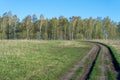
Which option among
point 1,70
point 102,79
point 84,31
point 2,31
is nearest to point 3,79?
point 1,70

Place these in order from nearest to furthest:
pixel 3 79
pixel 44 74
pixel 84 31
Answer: pixel 3 79
pixel 44 74
pixel 84 31

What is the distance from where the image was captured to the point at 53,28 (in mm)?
154750

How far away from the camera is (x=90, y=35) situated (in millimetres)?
165000

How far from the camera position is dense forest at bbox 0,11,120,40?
15075 centimetres

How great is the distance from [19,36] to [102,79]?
5311 inches

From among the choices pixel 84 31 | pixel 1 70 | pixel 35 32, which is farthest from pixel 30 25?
pixel 1 70

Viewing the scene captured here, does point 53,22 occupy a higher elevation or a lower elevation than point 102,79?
higher

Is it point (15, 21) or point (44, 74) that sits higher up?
point (15, 21)

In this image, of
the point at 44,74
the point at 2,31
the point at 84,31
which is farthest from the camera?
the point at 84,31

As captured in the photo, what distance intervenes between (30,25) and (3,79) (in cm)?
13470

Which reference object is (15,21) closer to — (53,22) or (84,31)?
(53,22)

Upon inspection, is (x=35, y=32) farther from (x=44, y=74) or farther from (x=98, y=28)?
(x=44, y=74)

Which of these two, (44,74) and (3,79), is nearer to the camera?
(3,79)

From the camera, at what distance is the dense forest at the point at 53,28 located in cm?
15075
